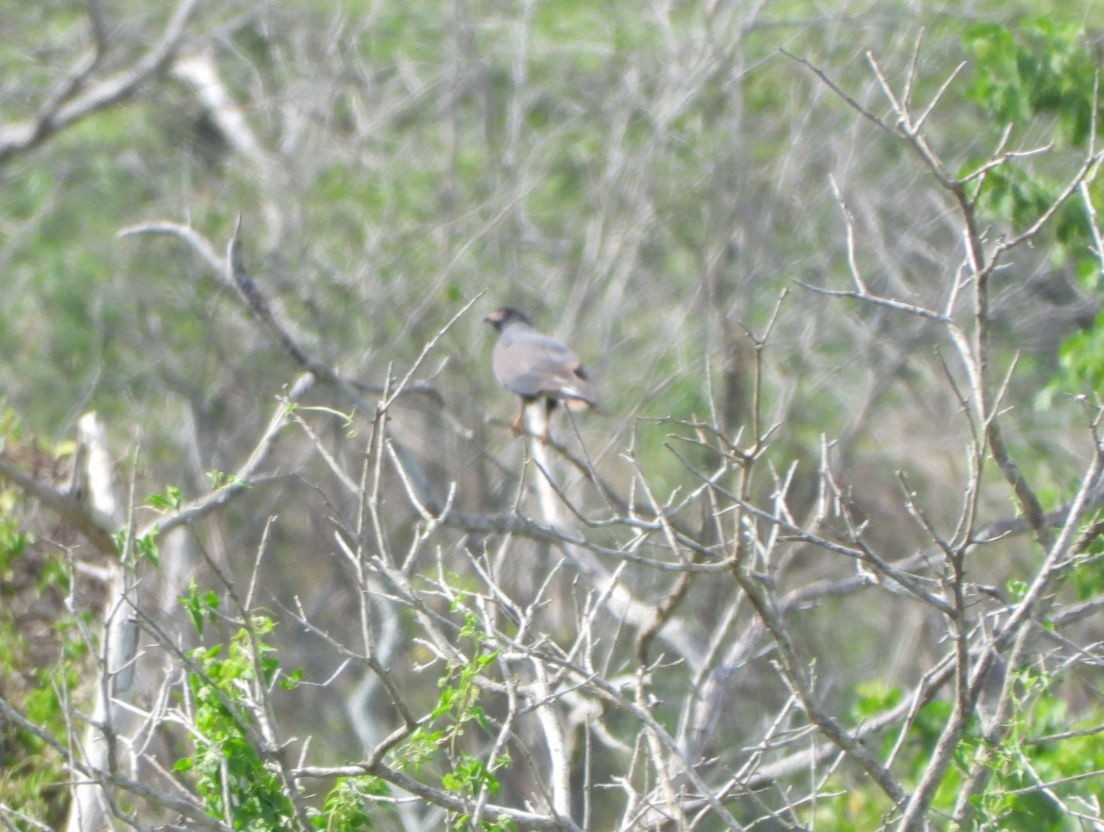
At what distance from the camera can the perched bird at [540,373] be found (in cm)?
833

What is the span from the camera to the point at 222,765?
3.40 m

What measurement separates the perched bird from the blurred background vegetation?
1182 millimetres

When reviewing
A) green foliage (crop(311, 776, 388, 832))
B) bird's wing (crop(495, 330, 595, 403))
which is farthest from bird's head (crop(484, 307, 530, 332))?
green foliage (crop(311, 776, 388, 832))

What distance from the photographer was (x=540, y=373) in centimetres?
852

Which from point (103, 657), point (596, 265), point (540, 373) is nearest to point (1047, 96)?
point (540, 373)

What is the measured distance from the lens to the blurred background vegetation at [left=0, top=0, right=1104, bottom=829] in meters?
10.9

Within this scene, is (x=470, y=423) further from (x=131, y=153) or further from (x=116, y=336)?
(x=131, y=153)

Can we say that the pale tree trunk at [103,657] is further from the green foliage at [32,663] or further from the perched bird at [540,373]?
the perched bird at [540,373]

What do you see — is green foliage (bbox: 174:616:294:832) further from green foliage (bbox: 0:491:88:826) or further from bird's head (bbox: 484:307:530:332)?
bird's head (bbox: 484:307:530:332)

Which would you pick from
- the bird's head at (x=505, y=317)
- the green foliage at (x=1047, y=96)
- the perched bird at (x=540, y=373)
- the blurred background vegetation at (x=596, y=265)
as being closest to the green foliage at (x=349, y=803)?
the green foliage at (x=1047, y=96)

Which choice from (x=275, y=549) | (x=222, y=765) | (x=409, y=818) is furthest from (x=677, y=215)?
(x=222, y=765)

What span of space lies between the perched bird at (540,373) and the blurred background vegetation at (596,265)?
1.18 m

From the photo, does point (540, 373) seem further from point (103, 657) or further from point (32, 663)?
point (103, 657)

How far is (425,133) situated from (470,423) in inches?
130
